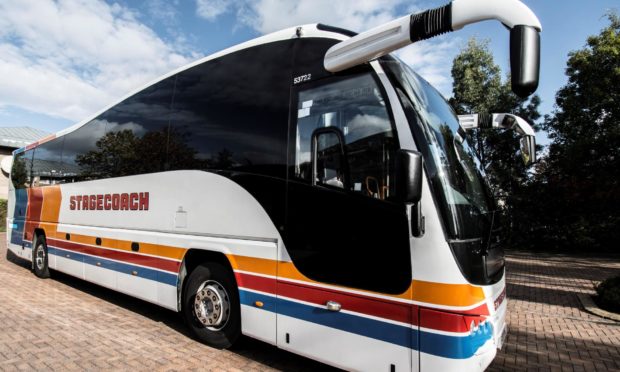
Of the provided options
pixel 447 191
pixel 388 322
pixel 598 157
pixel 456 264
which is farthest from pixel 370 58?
pixel 598 157

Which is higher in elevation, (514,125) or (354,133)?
(514,125)

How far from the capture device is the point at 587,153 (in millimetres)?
16953

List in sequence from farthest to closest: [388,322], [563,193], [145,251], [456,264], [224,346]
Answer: [563,193] < [145,251] < [224,346] < [388,322] < [456,264]

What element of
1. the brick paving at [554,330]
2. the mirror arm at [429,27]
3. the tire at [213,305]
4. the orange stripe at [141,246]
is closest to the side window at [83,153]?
the orange stripe at [141,246]

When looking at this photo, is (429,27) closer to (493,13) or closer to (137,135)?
(493,13)

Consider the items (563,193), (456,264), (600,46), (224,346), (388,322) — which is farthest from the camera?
(563,193)

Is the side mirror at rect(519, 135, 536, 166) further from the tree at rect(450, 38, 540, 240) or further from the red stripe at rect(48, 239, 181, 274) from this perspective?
the tree at rect(450, 38, 540, 240)

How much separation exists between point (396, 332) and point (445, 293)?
488mm

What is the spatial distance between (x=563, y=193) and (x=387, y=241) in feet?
58.4

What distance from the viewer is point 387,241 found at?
3180 mm

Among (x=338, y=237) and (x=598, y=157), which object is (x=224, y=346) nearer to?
(x=338, y=237)

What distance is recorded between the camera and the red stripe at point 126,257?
526cm

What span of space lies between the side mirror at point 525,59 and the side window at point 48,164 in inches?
327

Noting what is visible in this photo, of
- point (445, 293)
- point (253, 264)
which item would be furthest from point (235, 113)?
point (445, 293)
